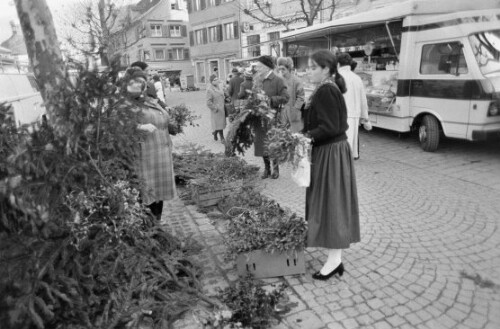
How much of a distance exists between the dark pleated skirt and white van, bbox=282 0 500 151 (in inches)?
205

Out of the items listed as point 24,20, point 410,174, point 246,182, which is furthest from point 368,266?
point 24,20

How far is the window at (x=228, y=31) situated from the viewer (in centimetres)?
3693

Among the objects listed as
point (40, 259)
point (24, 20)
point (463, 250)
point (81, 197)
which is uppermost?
point (24, 20)

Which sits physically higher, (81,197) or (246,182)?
(81,197)

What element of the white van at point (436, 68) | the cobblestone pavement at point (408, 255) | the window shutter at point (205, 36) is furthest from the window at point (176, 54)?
the cobblestone pavement at point (408, 255)

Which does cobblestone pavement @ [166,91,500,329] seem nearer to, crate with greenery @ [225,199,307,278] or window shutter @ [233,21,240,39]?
crate with greenery @ [225,199,307,278]

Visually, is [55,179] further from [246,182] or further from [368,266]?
[246,182]

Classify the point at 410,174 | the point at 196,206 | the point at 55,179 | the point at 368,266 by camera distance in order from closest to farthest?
the point at 55,179, the point at 368,266, the point at 196,206, the point at 410,174

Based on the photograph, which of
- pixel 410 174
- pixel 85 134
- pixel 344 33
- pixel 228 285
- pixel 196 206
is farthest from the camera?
pixel 344 33

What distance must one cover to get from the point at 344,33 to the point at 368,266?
353 inches

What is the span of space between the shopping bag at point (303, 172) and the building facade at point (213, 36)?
106 ft

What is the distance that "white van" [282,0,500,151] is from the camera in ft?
24.2

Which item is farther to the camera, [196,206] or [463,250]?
[196,206]

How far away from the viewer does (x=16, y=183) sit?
2.07 metres
